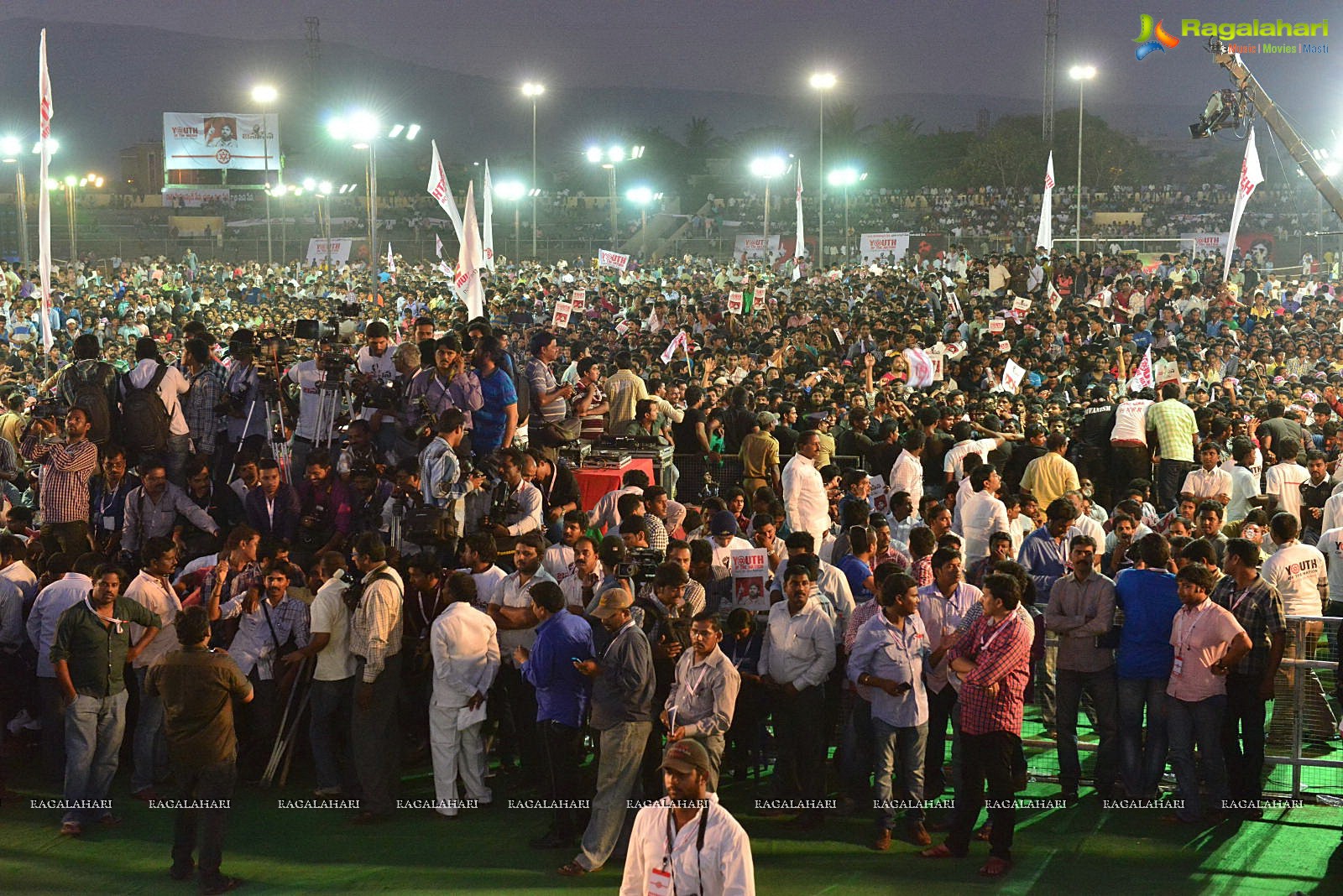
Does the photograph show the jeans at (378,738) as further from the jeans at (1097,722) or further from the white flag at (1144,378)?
the white flag at (1144,378)

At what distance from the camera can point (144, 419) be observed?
11594 millimetres

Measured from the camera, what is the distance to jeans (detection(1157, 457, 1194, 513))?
14.6 meters

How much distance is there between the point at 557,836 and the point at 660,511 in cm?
272

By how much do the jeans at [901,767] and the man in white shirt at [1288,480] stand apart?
555cm

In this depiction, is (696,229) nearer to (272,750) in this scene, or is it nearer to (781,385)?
(781,385)

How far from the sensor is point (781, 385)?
1786 cm

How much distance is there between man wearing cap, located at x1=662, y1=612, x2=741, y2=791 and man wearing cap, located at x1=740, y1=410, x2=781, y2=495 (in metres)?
5.43

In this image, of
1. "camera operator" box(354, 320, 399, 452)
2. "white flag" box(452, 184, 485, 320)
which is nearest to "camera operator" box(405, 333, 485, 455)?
"camera operator" box(354, 320, 399, 452)

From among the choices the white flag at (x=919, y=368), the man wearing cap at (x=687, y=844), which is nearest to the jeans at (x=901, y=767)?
the man wearing cap at (x=687, y=844)

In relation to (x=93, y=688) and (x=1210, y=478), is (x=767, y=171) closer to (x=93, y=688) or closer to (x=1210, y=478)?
(x=1210, y=478)

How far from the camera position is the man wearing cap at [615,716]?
8422 millimetres

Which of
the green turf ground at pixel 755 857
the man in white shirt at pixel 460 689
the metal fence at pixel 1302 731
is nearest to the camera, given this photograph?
the green turf ground at pixel 755 857

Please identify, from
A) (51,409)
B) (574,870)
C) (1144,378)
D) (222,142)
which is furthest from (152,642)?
(222,142)

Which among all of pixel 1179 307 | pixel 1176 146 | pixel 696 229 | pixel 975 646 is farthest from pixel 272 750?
pixel 1176 146
